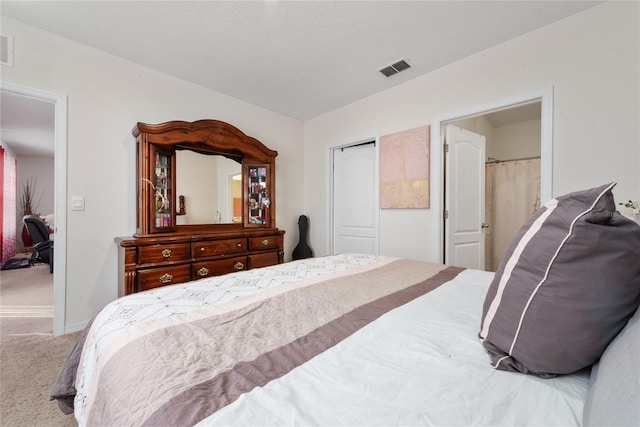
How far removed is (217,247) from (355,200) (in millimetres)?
1896

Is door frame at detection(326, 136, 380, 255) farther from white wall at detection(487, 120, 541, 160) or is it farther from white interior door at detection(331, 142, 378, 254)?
white wall at detection(487, 120, 541, 160)

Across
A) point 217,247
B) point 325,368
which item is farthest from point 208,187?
point 325,368

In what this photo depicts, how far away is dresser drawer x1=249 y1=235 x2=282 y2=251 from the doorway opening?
189cm

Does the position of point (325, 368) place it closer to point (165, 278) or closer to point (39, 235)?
point (165, 278)

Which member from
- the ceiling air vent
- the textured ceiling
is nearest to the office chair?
the textured ceiling

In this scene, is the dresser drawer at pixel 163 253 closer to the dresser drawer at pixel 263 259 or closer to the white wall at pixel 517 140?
the dresser drawer at pixel 263 259

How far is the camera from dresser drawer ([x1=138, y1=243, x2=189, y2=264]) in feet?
7.19

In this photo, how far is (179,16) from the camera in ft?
6.44

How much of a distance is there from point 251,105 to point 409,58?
2052 mm

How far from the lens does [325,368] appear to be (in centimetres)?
63

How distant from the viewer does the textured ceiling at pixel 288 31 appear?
1.88 m

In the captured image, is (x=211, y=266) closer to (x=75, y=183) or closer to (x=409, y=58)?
(x=75, y=183)

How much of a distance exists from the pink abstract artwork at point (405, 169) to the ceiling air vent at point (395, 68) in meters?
0.63

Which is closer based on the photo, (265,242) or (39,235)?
(265,242)
